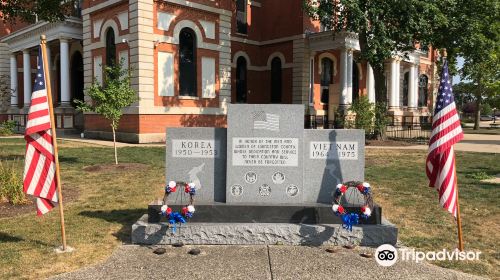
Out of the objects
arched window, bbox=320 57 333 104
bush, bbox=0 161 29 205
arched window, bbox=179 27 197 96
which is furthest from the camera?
arched window, bbox=320 57 333 104

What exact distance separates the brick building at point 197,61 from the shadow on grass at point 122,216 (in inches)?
549

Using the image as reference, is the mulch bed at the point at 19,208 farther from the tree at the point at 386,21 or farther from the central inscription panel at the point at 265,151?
the tree at the point at 386,21

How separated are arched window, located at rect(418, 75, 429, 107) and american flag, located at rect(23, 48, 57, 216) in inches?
1737

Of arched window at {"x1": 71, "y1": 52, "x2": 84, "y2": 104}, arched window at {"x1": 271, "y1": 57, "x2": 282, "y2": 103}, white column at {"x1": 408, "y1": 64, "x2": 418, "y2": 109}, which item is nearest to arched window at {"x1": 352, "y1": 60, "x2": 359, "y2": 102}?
arched window at {"x1": 271, "y1": 57, "x2": 282, "y2": 103}

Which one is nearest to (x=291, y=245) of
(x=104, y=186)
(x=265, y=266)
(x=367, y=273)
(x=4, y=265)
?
(x=265, y=266)

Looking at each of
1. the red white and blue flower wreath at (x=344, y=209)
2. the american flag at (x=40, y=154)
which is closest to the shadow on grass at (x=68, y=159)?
the american flag at (x=40, y=154)

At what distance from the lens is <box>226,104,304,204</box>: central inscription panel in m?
6.20

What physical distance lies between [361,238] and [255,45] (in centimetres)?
2711

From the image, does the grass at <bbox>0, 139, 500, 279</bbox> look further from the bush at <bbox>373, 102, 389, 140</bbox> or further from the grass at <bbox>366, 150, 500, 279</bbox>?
the bush at <bbox>373, 102, 389, 140</bbox>

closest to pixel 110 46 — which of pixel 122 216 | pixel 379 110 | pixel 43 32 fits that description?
pixel 43 32

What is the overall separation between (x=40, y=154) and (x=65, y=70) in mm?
25455

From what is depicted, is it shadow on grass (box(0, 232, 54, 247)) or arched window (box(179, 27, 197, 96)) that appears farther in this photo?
arched window (box(179, 27, 197, 96))

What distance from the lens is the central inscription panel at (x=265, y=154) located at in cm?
620

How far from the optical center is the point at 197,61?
2347 cm
